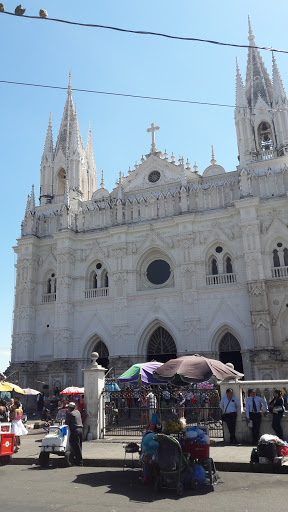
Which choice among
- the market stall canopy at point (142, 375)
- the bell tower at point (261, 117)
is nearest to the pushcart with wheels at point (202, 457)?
the market stall canopy at point (142, 375)

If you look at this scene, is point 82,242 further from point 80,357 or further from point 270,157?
point 270,157

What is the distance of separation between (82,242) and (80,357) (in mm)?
7854

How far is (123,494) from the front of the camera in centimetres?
727

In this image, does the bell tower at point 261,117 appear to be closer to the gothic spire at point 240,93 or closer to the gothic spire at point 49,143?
the gothic spire at point 240,93

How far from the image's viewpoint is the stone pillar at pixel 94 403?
13586mm

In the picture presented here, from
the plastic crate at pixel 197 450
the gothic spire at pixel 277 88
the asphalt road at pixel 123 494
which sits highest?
the gothic spire at pixel 277 88

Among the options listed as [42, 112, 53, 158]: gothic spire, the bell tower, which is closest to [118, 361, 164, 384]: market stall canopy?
the bell tower

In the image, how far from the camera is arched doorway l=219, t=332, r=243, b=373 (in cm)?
2442

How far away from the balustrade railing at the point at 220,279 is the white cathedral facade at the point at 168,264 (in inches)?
2.7

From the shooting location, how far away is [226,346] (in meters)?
24.8

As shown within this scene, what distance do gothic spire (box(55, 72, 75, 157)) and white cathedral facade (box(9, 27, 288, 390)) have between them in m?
2.92

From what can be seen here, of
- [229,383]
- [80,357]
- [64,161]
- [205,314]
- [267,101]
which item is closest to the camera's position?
[229,383]

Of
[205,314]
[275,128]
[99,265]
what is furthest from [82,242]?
[275,128]

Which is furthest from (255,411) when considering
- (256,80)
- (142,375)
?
(256,80)
